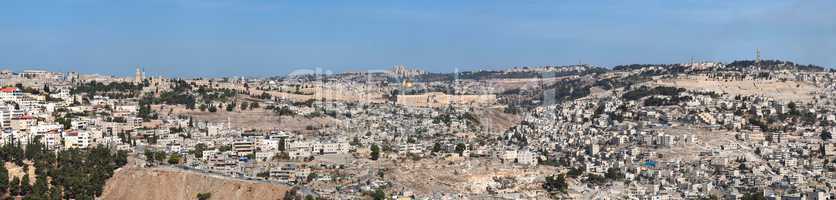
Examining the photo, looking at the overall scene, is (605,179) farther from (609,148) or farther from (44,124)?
(44,124)

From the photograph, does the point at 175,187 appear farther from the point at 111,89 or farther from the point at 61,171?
the point at 111,89

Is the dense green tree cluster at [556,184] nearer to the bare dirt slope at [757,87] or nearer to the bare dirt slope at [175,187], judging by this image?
the bare dirt slope at [175,187]

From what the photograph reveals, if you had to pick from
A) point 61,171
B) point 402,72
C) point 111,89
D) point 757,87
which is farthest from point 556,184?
point 402,72

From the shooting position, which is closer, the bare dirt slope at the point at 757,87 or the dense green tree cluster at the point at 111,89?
the dense green tree cluster at the point at 111,89

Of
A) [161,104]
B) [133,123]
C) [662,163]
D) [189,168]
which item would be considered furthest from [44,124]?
[662,163]

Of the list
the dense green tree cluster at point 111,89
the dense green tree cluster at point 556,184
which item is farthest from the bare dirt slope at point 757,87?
the dense green tree cluster at point 111,89

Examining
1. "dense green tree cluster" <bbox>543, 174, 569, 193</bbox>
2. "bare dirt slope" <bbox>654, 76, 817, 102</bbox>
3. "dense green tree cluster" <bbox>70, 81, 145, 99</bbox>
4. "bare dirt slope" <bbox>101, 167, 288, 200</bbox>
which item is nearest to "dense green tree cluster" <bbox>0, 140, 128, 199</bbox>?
"bare dirt slope" <bbox>101, 167, 288, 200</bbox>

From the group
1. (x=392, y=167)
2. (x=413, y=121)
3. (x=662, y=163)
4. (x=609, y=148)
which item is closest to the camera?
(x=392, y=167)

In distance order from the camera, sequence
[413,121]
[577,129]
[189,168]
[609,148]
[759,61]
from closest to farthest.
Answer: [189,168]
[609,148]
[577,129]
[413,121]
[759,61]

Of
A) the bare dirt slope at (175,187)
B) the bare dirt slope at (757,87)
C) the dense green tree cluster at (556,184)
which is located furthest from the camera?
the bare dirt slope at (757,87)
